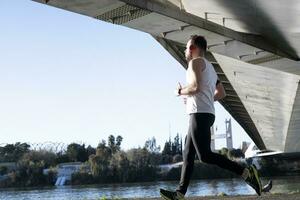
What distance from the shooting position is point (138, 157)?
7606cm

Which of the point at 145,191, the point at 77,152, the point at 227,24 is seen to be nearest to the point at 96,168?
the point at 77,152

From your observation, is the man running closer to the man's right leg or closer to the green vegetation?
the man's right leg

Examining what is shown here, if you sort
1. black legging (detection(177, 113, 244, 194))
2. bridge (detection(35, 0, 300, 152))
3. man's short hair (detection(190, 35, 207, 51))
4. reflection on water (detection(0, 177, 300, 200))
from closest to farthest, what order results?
black legging (detection(177, 113, 244, 194))
man's short hair (detection(190, 35, 207, 51))
bridge (detection(35, 0, 300, 152))
reflection on water (detection(0, 177, 300, 200))

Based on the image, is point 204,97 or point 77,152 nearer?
point 204,97

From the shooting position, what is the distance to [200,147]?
204 inches

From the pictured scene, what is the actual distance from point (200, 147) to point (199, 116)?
0.29 m

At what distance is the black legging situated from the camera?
17.0 feet

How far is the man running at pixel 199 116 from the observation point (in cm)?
520

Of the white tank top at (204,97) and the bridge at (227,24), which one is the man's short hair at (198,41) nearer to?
the white tank top at (204,97)

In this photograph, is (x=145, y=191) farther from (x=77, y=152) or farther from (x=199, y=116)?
(x=77, y=152)

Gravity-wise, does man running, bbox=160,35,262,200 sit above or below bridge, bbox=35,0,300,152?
below

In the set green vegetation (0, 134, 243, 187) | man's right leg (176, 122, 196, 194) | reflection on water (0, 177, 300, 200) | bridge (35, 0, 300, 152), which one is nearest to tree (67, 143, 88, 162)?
green vegetation (0, 134, 243, 187)

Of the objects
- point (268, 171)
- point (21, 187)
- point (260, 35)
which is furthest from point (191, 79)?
point (268, 171)

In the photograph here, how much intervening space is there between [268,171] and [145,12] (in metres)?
71.5
